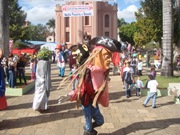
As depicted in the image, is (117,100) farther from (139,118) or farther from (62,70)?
(62,70)

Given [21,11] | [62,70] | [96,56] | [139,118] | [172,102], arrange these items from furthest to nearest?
1. [21,11]
2. [62,70]
3. [172,102]
4. [139,118]
5. [96,56]

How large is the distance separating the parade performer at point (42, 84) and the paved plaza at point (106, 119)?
241mm

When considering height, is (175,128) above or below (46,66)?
below

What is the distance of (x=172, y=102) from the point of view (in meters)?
9.04

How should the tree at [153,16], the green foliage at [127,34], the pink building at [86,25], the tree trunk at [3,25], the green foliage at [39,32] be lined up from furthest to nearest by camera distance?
the green foliage at [39,32] → the green foliage at [127,34] → the pink building at [86,25] → the tree at [153,16] → the tree trunk at [3,25]

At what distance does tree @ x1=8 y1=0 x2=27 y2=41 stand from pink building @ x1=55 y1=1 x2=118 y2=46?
10430 millimetres

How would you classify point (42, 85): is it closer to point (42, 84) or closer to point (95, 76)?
point (42, 84)

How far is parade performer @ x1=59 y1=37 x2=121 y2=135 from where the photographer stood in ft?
16.6

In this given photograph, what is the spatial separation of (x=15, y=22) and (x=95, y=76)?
3333 cm

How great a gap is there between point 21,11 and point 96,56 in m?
34.5

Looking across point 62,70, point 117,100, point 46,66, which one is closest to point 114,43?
point 46,66

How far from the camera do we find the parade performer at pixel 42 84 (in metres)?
7.37

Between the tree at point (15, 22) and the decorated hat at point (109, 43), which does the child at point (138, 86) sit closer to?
the decorated hat at point (109, 43)

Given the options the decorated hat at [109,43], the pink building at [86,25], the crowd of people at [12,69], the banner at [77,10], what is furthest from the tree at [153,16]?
the pink building at [86,25]
